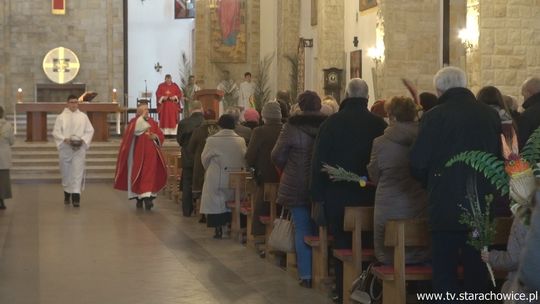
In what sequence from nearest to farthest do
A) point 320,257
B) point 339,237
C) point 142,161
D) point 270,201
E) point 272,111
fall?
point 339,237, point 320,257, point 270,201, point 272,111, point 142,161

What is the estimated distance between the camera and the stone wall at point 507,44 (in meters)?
15.3

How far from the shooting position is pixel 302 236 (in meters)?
9.66

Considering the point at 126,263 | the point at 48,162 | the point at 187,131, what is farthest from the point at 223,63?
the point at 126,263

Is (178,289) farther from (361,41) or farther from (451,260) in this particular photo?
(361,41)

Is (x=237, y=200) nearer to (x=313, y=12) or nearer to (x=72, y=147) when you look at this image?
(x=72, y=147)

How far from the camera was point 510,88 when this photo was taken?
15570 mm

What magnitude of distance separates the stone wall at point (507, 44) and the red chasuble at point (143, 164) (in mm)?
5010

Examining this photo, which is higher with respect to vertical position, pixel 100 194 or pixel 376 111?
pixel 376 111

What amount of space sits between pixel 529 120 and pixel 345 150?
1920 mm

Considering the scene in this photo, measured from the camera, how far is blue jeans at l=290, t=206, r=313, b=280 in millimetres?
9594

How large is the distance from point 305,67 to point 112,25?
1010 centimetres

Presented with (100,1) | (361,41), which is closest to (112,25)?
(100,1)

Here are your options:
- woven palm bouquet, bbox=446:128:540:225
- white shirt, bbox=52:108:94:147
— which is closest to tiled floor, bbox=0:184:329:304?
white shirt, bbox=52:108:94:147

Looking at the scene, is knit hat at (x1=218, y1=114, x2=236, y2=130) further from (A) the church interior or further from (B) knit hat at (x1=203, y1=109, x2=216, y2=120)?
(B) knit hat at (x1=203, y1=109, x2=216, y2=120)
